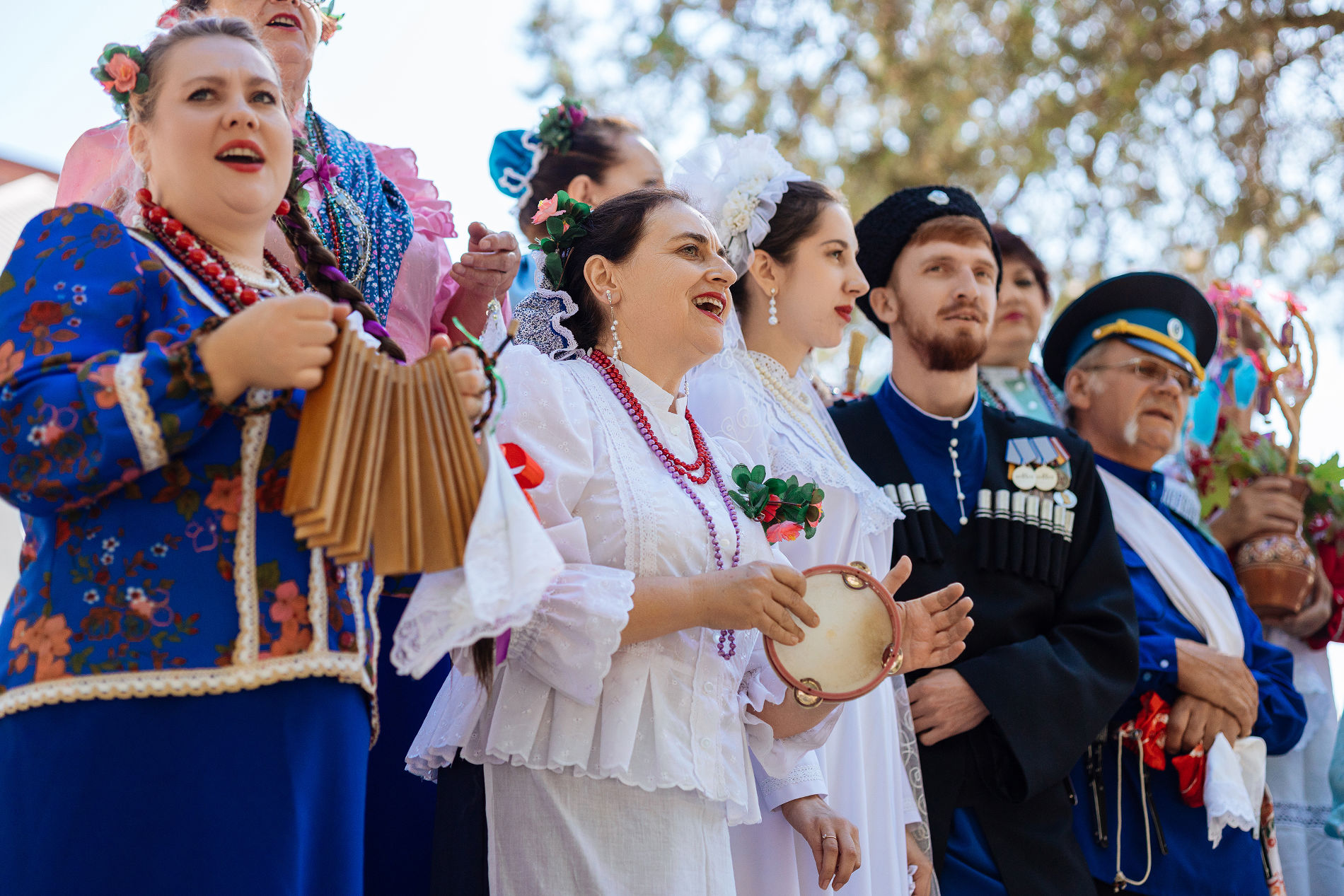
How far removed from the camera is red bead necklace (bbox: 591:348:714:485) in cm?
296

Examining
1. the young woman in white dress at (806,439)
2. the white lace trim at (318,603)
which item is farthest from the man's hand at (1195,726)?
the white lace trim at (318,603)

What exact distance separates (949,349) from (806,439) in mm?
886

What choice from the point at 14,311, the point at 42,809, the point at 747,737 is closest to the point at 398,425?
the point at 14,311

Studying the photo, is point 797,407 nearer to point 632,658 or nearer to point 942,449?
point 942,449

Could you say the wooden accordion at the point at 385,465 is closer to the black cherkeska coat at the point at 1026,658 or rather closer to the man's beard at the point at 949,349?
the black cherkeska coat at the point at 1026,658

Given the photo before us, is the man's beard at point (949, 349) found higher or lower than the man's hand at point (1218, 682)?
higher

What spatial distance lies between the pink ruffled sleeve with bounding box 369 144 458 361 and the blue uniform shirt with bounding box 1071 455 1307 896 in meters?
2.43

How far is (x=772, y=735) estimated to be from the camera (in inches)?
116

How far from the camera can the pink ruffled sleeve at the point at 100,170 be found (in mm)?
2744

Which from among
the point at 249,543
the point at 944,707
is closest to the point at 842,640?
the point at 944,707

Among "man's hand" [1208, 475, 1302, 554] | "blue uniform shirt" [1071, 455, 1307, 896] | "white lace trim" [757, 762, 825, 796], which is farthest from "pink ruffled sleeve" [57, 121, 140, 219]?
"man's hand" [1208, 475, 1302, 554]

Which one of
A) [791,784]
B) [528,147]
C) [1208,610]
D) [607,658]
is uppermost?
[528,147]

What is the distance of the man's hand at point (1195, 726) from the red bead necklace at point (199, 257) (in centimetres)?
323

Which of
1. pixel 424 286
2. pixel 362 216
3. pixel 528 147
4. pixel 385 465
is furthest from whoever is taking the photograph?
pixel 528 147
